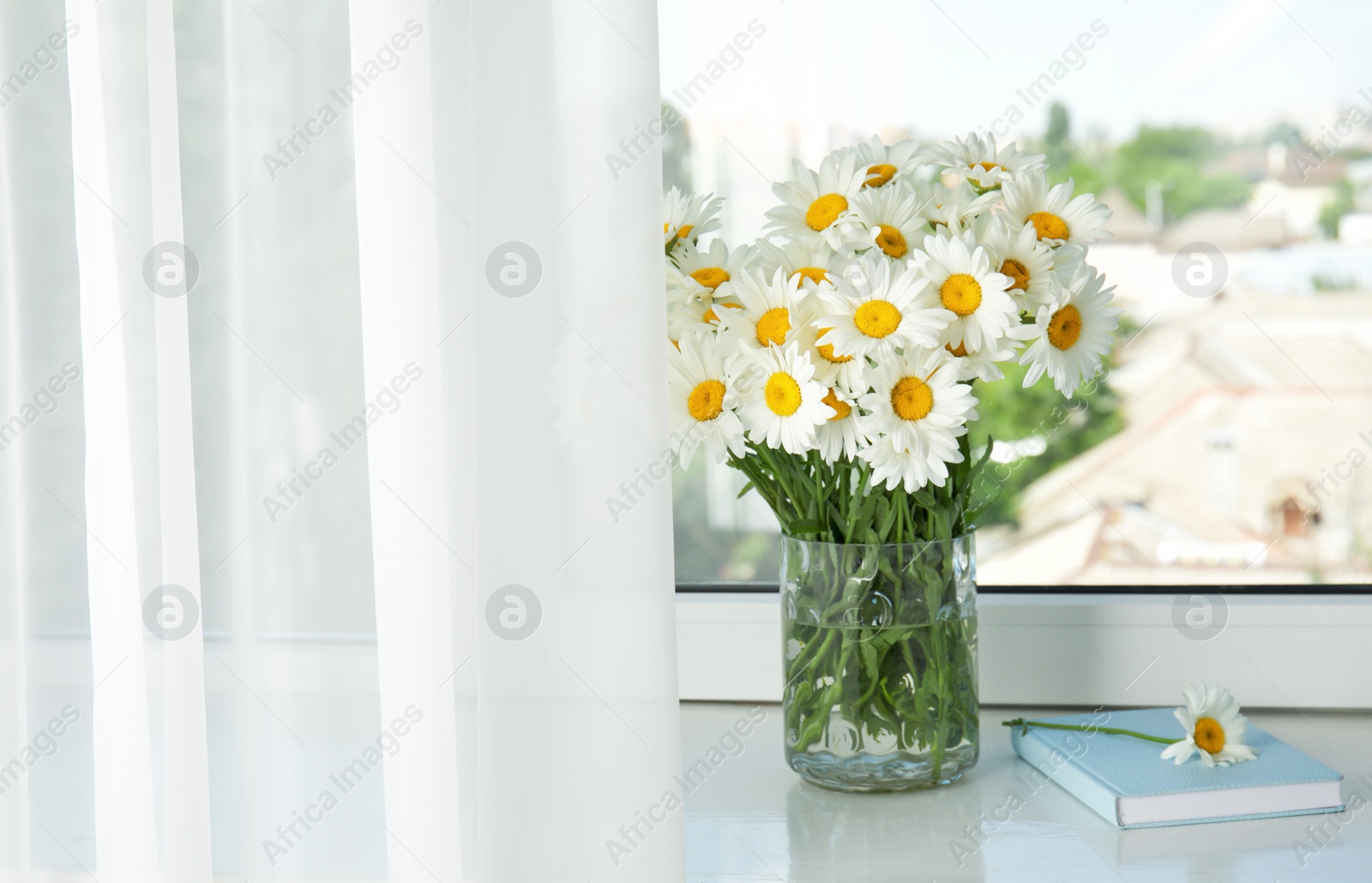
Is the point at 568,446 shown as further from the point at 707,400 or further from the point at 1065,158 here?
the point at 1065,158

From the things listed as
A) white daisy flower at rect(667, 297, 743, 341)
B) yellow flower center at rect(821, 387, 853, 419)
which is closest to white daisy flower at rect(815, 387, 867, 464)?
yellow flower center at rect(821, 387, 853, 419)

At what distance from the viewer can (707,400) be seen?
800 mm

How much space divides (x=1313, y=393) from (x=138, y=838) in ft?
3.55

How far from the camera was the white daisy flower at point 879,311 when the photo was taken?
0.74 meters

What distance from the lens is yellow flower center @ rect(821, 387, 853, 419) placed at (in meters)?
0.77

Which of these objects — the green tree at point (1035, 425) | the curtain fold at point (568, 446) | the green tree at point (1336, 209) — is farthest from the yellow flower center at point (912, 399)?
the green tree at point (1336, 209)

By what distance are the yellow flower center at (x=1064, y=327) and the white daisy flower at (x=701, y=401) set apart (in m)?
0.22

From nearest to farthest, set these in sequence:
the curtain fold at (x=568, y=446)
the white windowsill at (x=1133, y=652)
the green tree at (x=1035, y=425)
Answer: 1. the curtain fold at (x=568, y=446)
2. the white windowsill at (x=1133, y=652)
3. the green tree at (x=1035, y=425)

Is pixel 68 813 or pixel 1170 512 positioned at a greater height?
pixel 1170 512

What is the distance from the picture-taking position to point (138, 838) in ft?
2.28

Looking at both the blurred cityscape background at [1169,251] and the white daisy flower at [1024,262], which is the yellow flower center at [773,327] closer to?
the white daisy flower at [1024,262]

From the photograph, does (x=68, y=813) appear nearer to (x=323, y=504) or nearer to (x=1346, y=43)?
(x=323, y=504)

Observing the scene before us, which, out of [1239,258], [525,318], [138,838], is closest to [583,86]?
[525,318]

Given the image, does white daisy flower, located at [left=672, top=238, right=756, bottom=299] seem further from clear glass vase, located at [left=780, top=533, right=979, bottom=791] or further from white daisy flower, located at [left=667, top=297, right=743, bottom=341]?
clear glass vase, located at [left=780, top=533, right=979, bottom=791]
